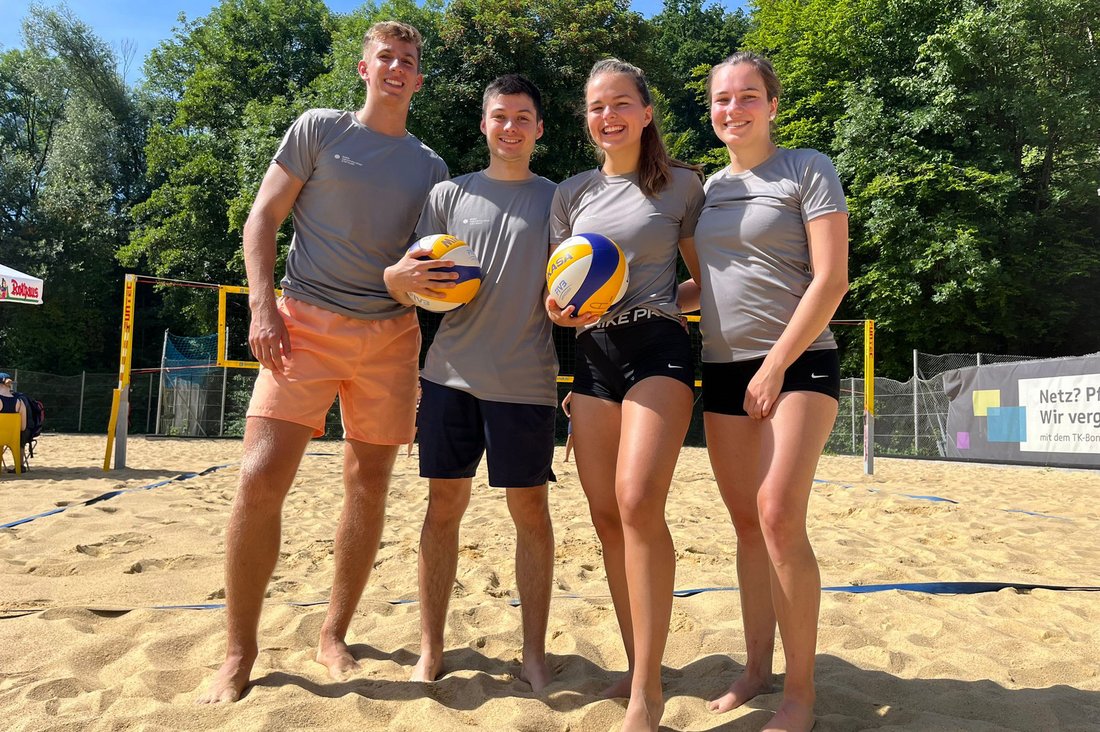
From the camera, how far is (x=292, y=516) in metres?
5.46

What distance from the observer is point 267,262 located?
2.51 meters

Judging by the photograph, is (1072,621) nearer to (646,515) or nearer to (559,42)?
(646,515)

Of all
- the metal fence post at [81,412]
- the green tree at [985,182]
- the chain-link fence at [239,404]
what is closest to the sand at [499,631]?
the chain-link fence at [239,404]

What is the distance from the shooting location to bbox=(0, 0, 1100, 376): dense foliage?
1819 centimetres

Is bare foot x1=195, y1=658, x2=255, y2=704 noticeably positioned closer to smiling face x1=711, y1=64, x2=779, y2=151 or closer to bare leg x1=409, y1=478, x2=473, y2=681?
bare leg x1=409, y1=478, x2=473, y2=681

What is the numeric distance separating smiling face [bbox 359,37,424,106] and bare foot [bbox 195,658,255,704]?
184cm

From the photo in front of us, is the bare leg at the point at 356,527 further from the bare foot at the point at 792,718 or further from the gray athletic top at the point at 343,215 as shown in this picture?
the bare foot at the point at 792,718

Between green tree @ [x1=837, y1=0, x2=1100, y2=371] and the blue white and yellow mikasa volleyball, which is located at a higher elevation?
green tree @ [x1=837, y1=0, x2=1100, y2=371]

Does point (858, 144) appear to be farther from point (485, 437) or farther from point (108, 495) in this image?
point (485, 437)

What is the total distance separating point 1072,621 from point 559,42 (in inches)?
718

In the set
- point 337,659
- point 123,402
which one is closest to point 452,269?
point 337,659

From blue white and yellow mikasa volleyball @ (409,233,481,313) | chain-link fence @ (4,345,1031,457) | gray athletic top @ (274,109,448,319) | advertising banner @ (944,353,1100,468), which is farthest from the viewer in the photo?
chain-link fence @ (4,345,1031,457)

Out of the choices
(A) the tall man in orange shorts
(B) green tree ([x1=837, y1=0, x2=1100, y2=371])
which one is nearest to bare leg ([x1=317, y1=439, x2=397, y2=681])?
(A) the tall man in orange shorts

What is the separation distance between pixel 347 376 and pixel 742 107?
1.47 meters
